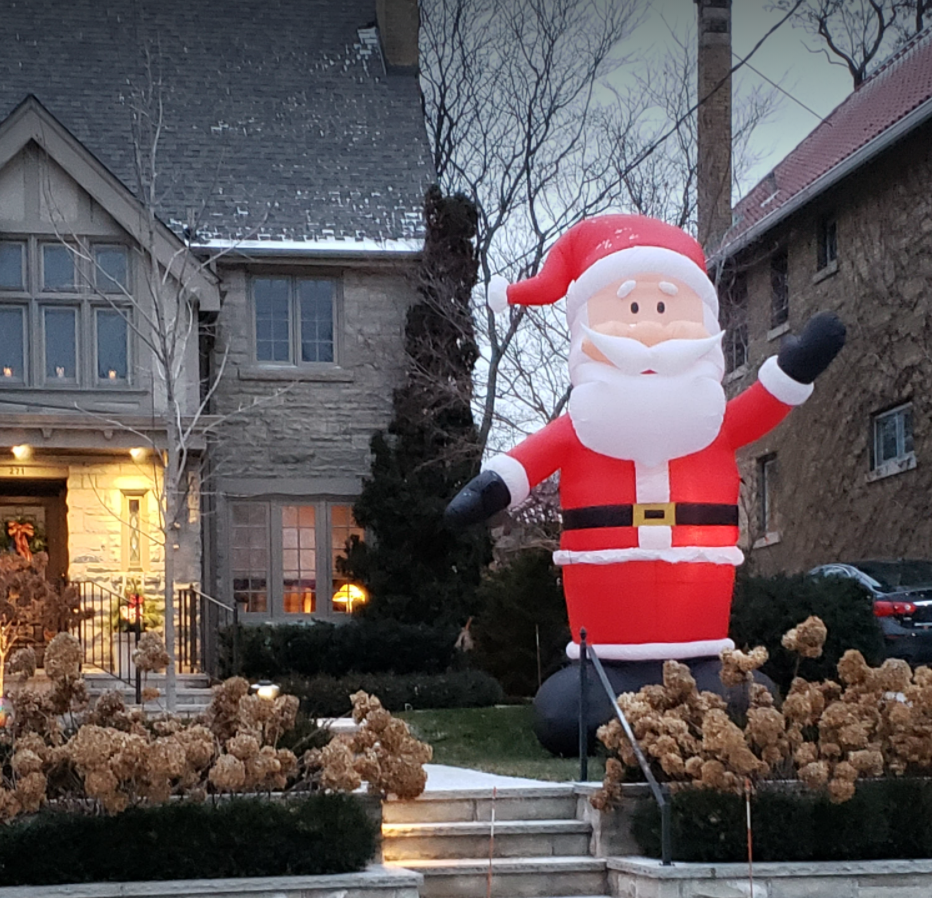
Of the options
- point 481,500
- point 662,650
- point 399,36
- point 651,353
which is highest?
point 399,36

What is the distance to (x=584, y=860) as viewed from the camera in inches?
371

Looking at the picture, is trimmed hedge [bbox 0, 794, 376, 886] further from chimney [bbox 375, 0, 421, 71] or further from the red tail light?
chimney [bbox 375, 0, 421, 71]

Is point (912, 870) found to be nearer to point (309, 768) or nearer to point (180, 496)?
point (309, 768)

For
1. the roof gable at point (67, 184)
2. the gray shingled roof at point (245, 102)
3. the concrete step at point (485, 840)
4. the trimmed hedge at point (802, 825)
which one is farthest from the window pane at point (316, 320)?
the trimmed hedge at point (802, 825)

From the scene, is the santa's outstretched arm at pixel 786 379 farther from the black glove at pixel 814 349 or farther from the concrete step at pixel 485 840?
the concrete step at pixel 485 840

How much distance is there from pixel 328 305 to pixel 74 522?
414 centimetres

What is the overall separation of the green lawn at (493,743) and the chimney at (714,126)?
6.90 metres

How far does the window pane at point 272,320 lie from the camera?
67.2 ft

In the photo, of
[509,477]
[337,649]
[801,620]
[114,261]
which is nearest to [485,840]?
[509,477]

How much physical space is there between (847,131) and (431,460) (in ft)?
31.3

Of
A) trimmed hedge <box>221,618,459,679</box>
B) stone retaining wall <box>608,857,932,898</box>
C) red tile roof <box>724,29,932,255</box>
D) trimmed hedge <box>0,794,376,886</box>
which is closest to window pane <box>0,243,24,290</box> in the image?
trimmed hedge <box>221,618,459,679</box>

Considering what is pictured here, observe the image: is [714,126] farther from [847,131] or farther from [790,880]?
[790,880]

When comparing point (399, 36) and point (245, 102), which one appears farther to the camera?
point (399, 36)

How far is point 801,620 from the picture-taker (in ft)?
47.5
